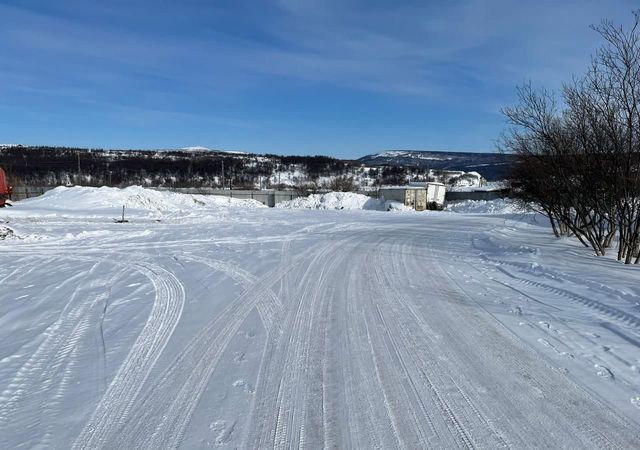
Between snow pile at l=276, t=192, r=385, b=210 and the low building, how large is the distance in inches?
98.7

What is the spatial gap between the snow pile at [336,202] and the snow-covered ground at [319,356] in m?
50.3

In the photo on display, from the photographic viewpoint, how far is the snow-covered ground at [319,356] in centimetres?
382

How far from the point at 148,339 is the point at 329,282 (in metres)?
4.34

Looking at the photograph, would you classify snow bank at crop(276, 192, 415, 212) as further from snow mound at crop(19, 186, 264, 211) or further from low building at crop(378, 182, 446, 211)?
snow mound at crop(19, 186, 264, 211)

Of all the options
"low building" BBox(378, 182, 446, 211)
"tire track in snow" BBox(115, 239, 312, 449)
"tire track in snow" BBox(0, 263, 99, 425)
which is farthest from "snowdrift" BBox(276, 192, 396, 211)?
"tire track in snow" BBox(115, 239, 312, 449)

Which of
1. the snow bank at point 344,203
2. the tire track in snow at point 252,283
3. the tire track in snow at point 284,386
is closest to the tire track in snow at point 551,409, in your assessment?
the tire track in snow at point 284,386

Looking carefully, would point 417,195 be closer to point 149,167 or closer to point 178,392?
point 178,392

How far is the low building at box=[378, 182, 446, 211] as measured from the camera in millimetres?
64938

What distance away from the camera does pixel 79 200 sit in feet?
118

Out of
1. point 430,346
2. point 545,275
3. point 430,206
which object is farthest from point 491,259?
point 430,206

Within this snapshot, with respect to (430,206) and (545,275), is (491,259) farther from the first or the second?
(430,206)

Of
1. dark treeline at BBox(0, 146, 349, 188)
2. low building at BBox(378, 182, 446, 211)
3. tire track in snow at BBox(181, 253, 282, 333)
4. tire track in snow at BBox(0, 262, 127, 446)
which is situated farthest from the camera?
dark treeline at BBox(0, 146, 349, 188)

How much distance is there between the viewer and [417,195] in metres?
65.6

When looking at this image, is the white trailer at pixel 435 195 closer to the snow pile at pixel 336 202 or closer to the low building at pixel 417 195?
the low building at pixel 417 195
